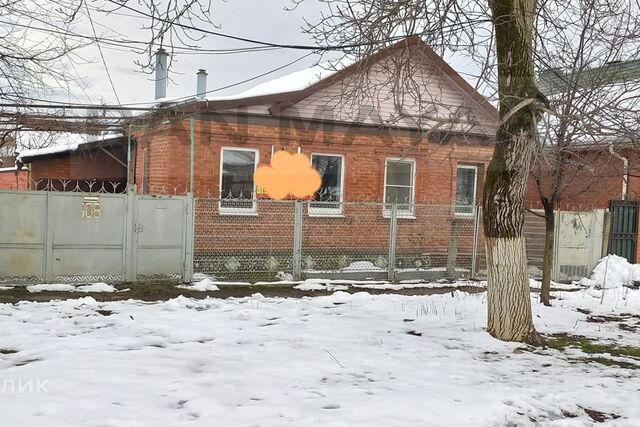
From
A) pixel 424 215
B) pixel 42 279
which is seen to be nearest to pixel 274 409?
pixel 42 279

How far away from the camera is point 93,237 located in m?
9.01

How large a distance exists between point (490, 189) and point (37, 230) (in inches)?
282

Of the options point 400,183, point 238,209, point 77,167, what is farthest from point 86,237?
point 77,167

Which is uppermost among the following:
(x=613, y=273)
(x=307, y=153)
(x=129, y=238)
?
(x=307, y=153)

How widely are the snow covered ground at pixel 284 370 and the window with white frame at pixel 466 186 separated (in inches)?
282

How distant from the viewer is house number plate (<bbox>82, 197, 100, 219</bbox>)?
8.99 metres

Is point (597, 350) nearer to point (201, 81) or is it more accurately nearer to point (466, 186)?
point (466, 186)

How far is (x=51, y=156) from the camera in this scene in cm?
1712

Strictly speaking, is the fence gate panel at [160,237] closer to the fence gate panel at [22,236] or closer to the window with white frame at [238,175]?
the fence gate panel at [22,236]

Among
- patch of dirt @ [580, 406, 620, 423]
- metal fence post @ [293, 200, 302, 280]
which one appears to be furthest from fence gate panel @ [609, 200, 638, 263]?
patch of dirt @ [580, 406, 620, 423]

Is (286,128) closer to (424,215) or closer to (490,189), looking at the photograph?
(424,215)

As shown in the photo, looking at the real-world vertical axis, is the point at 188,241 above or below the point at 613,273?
above

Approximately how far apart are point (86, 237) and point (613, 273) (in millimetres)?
10877

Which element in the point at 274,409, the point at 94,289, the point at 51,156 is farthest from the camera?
the point at 51,156
